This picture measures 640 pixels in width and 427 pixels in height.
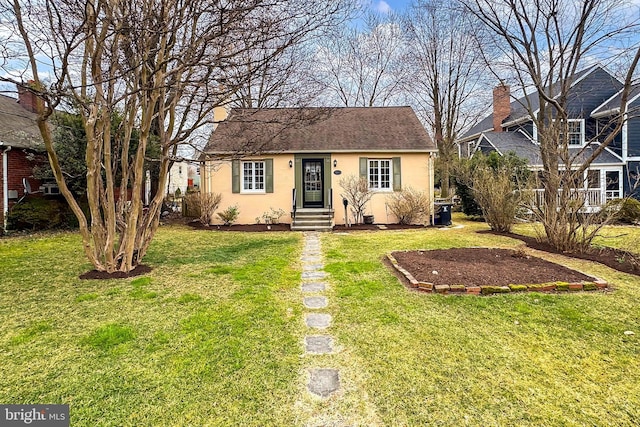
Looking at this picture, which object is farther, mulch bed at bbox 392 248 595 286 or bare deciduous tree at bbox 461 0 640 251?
bare deciduous tree at bbox 461 0 640 251

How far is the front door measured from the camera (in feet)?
45.5

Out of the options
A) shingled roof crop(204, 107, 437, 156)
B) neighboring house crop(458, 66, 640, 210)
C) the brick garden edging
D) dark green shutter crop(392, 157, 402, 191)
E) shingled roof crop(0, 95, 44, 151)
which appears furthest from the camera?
neighboring house crop(458, 66, 640, 210)

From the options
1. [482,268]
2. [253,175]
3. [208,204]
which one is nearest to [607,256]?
[482,268]

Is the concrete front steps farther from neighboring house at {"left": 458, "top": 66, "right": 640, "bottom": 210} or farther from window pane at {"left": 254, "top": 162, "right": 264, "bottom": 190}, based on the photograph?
neighboring house at {"left": 458, "top": 66, "right": 640, "bottom": 210}

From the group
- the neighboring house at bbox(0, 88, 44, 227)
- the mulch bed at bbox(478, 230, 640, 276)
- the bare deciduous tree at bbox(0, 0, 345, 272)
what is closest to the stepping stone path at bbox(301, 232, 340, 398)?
the bare deciduous tree at bbox(0, 0, 345, 272)

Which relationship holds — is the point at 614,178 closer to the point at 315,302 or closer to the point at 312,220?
the point at 312,220

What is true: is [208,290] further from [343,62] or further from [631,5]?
[343,62]

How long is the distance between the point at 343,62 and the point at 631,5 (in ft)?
56.1

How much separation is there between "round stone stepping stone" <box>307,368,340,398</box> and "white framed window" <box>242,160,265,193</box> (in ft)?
36.6

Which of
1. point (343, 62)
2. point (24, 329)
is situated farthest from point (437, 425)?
point (343, 62)

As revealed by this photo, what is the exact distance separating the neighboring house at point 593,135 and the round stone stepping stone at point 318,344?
15.5 m

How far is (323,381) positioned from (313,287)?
2589mm

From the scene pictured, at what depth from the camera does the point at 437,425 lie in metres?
2.30

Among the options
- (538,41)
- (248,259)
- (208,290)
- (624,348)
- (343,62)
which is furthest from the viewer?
(343,62)
